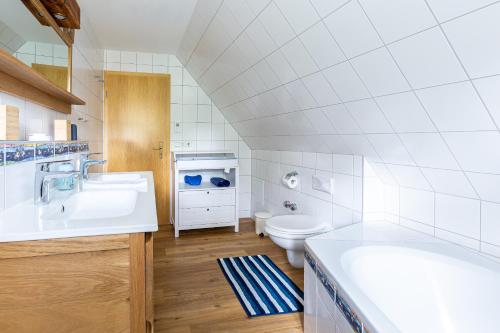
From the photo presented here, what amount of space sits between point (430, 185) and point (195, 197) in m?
2.45

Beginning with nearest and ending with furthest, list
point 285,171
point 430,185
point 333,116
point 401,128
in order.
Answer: point 401,128 < point 430,185 < point 333,116 < point 285,171

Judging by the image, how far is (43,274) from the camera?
3.05ft

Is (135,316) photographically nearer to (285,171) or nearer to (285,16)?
(285,16)

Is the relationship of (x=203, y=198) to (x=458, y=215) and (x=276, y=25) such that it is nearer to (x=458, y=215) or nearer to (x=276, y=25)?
(x=276, y=25)

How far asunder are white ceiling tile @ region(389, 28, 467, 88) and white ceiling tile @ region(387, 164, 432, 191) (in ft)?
2.16

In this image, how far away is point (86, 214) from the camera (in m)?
1.50

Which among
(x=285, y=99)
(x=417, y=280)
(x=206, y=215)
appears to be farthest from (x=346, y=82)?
(x=206, y=215)

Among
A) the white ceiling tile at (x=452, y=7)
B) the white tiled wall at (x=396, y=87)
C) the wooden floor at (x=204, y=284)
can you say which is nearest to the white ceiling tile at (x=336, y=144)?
the white tiled wall at (x=396, y=87)

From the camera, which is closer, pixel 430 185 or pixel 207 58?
pixel 430 185

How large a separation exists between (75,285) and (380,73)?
1.38 metres

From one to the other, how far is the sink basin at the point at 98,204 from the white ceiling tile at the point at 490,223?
5.17 feet

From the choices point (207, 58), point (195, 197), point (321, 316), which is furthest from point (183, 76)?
point (321, 316)

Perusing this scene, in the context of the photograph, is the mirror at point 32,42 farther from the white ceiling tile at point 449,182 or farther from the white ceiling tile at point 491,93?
the white ceiling tile at point 449,182

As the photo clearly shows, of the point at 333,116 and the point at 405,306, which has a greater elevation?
the point at 333,116
